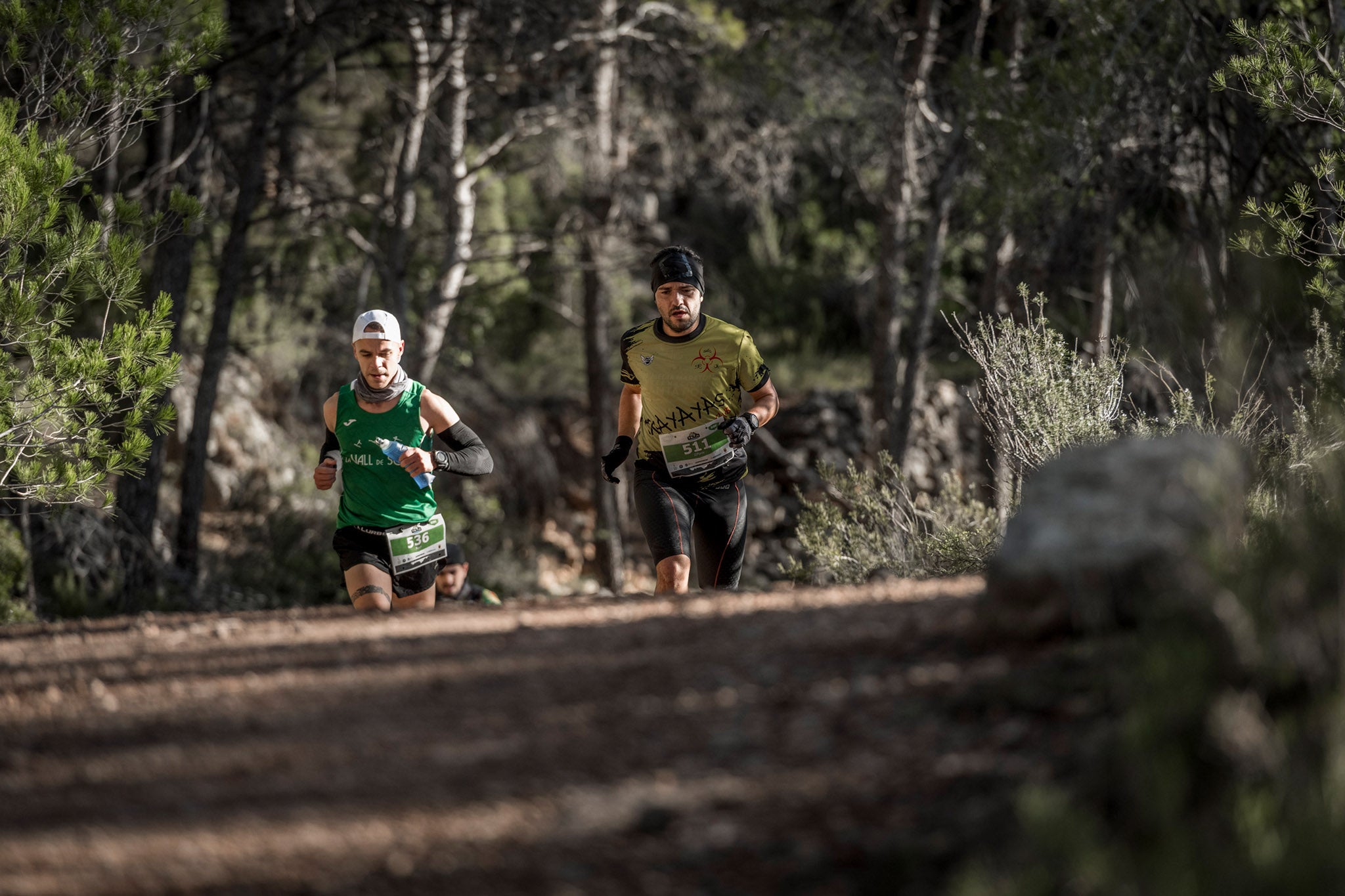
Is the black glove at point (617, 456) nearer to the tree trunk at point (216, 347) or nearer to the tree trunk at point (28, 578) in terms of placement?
the tree trunk at point (28, 578)

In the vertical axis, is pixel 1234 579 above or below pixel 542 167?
below

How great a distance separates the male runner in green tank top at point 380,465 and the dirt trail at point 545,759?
6.16 feet

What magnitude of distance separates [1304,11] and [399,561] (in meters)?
7.38

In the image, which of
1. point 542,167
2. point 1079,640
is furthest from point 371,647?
point 542,167

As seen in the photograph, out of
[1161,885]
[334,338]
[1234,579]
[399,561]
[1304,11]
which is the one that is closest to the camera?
[1161,885]

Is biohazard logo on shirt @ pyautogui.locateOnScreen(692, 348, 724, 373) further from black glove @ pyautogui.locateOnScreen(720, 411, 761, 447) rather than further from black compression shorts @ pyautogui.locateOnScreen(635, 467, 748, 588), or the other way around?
black compression shorts @ pyautogui.locateOnScreen(635, 467, 748, 588)

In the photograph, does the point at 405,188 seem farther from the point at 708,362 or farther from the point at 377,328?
the point at 708,362

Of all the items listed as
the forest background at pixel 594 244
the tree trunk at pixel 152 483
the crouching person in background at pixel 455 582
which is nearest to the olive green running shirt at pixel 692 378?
the forest background at pixel 594 244

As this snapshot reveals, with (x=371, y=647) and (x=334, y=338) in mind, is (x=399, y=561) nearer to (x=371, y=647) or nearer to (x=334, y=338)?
(x=371, y=647)


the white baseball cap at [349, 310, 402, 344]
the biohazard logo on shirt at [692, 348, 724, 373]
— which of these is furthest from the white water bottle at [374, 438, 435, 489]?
the biohazard logo on shirt at [692, 348, 724, 373]

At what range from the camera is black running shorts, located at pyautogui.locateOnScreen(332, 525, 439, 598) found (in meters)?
5.71

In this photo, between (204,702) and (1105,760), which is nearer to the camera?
(1105,760)

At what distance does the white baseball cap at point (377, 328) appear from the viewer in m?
5.71

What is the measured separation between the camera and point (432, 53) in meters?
12.9
